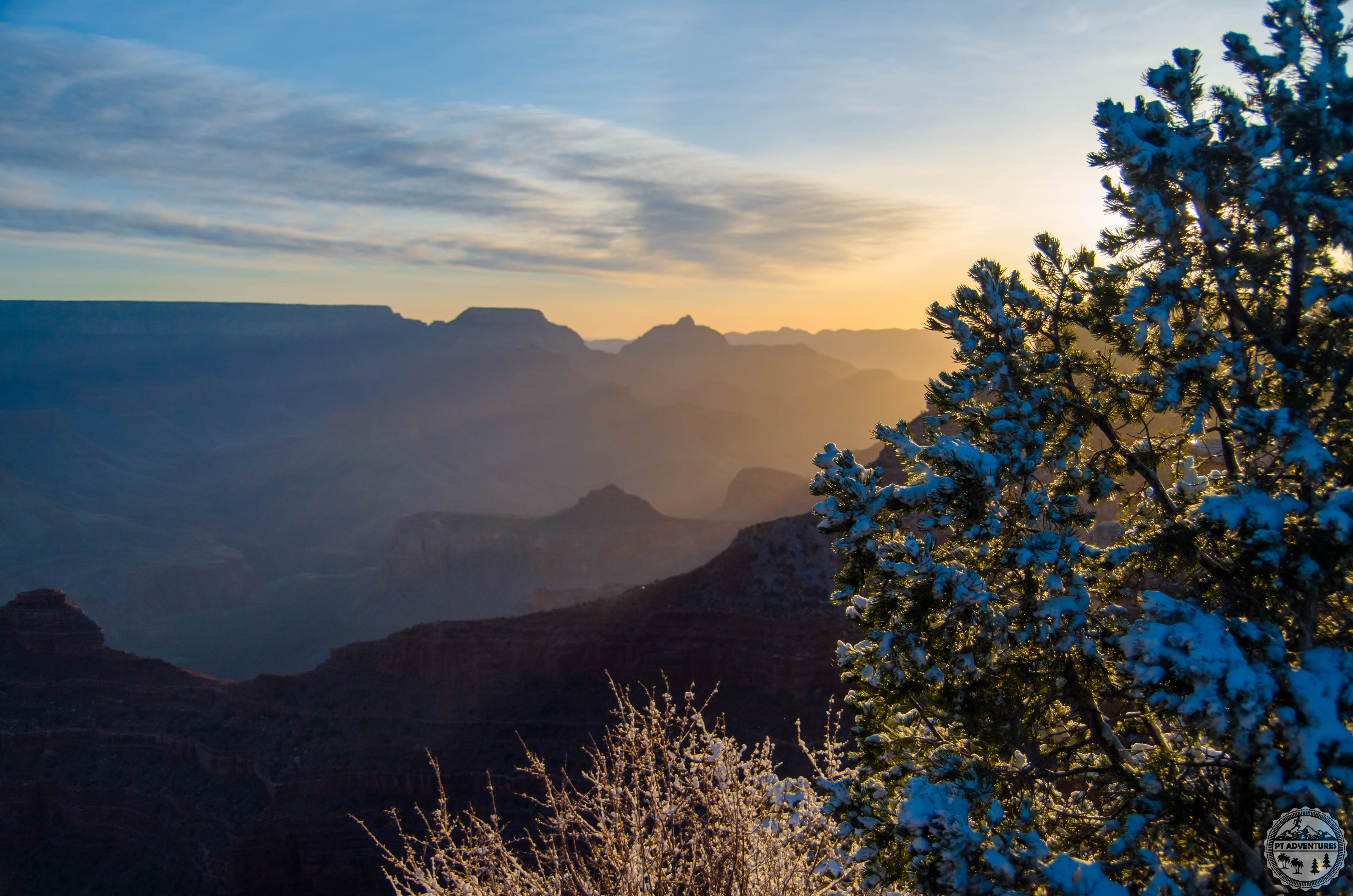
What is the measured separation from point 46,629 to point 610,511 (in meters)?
50.9

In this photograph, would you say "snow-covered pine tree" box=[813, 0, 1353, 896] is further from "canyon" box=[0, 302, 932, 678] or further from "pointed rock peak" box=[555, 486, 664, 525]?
"pointed rock peak" box=[555, 486, 664, 525]

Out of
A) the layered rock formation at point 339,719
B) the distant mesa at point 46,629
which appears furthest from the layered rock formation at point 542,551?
the layered rock formation at point 339,719

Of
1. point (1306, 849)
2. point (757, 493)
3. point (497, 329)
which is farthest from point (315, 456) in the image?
point (1306, 849)

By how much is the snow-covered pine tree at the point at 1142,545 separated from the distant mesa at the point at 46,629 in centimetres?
3637

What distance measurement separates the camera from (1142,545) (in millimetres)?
5109

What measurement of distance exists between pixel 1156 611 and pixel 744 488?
88.2 m

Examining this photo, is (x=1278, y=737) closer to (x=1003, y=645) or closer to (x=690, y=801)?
(x=1003, y=645)

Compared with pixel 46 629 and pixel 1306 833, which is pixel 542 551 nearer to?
pixel 46 629

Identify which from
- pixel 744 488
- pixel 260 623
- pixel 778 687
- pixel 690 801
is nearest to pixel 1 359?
pixel 260 623

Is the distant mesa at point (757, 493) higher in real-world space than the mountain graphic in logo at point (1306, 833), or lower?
lower

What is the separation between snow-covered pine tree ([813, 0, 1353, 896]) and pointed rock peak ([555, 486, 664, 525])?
70695mm

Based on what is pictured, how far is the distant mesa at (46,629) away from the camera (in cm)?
3044

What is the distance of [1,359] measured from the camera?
13088cm

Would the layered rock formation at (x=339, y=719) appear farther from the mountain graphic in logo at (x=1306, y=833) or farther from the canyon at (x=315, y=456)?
the canyon at (x=315, y=456)
